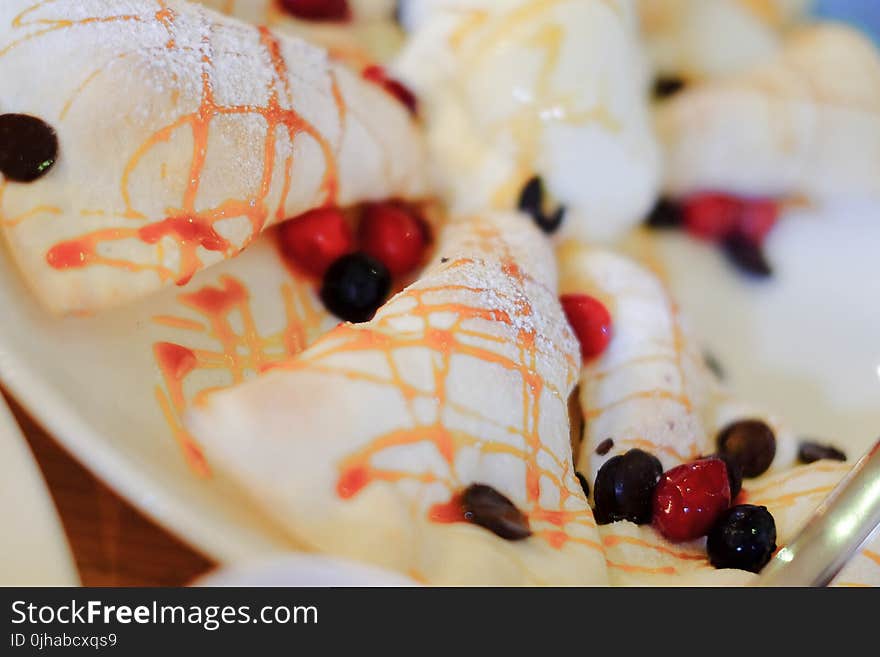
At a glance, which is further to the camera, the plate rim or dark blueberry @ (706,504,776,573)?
dark blueberry @ (706,504,776,573)

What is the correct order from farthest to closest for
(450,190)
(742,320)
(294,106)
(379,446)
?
(742,320) → (450,190) → (294,106) → (379,446)

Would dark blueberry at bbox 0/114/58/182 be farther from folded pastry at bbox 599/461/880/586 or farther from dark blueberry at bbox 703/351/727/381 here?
dark blueberry at bbox 703/351/727/381

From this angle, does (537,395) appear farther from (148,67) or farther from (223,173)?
(148,67)

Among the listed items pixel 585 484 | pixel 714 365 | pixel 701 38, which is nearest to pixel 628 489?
pixel 585 484

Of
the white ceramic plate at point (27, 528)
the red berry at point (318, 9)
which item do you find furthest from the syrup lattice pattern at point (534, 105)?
the white ceramic plate at point (27, 528)

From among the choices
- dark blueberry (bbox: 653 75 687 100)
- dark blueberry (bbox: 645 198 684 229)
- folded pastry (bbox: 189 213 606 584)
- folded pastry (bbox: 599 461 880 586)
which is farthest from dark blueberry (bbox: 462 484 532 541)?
dark blueberry (bbox: 653 75 687 100)

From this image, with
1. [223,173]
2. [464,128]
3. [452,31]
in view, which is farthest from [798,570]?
[452,31]
